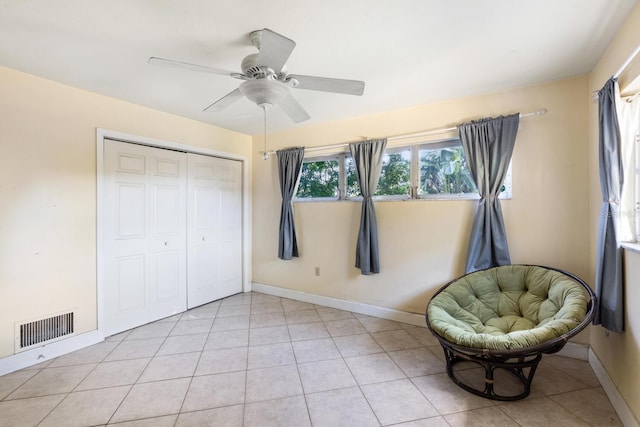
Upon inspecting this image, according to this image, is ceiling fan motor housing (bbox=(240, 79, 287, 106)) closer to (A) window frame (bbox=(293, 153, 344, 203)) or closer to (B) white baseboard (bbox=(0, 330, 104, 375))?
(A) window frame (bbox=(293, 153, 344, 203))

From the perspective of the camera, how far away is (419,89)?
246 cm

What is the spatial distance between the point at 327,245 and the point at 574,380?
2.41 meters

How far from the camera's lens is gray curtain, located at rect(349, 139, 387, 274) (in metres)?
2.98

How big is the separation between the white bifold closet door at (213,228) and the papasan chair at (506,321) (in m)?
2.74

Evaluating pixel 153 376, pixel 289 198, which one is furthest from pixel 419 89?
pixel 153 376

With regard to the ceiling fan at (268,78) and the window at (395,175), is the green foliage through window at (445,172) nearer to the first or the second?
the window at (395,175)

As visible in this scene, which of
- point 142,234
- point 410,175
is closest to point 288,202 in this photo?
point 410,175

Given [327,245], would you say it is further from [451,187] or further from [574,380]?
[574,380]

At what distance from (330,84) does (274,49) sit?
1.36 feet

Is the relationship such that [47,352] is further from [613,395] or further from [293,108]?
[613,395]

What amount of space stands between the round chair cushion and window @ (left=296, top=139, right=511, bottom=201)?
0.75 meters

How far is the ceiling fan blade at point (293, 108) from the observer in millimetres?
1884

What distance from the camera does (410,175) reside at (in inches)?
116

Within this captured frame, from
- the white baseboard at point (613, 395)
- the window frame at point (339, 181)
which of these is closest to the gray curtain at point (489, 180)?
the white baseboard at point (613, 395)
